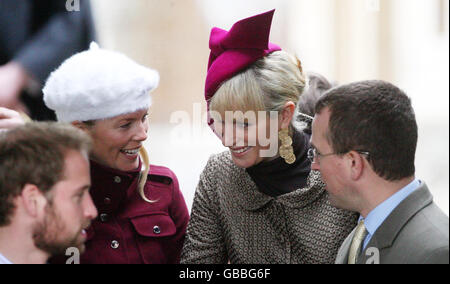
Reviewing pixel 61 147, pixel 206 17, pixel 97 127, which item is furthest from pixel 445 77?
pixel 61 147

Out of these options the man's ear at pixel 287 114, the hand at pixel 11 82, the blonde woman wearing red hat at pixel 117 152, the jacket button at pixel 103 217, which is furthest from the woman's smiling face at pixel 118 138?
the hand at pixel 11 82

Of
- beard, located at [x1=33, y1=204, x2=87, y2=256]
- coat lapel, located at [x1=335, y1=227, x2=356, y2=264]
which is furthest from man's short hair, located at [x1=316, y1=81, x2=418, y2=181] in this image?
beard, located at [x1=33, y1=204, x2=87, y2=256]

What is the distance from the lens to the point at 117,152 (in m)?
2.23

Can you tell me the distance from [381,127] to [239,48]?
2.08ft

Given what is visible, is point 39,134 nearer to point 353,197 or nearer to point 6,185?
point 6,185

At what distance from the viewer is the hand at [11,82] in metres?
2.61

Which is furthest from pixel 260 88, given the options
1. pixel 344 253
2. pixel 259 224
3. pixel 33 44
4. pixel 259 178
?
pixel 33 44

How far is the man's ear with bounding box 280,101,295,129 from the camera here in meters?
2.29

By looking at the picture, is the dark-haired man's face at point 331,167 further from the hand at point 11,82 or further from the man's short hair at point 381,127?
the hand at point 11,82

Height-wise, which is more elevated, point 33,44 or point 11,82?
point 33,44

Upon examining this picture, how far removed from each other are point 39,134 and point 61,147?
0.23 ft

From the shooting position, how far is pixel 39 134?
1.82 m

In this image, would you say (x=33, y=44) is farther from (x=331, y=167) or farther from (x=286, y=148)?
(x=331, y=167)

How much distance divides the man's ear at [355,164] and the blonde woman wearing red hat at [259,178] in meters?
0.36
